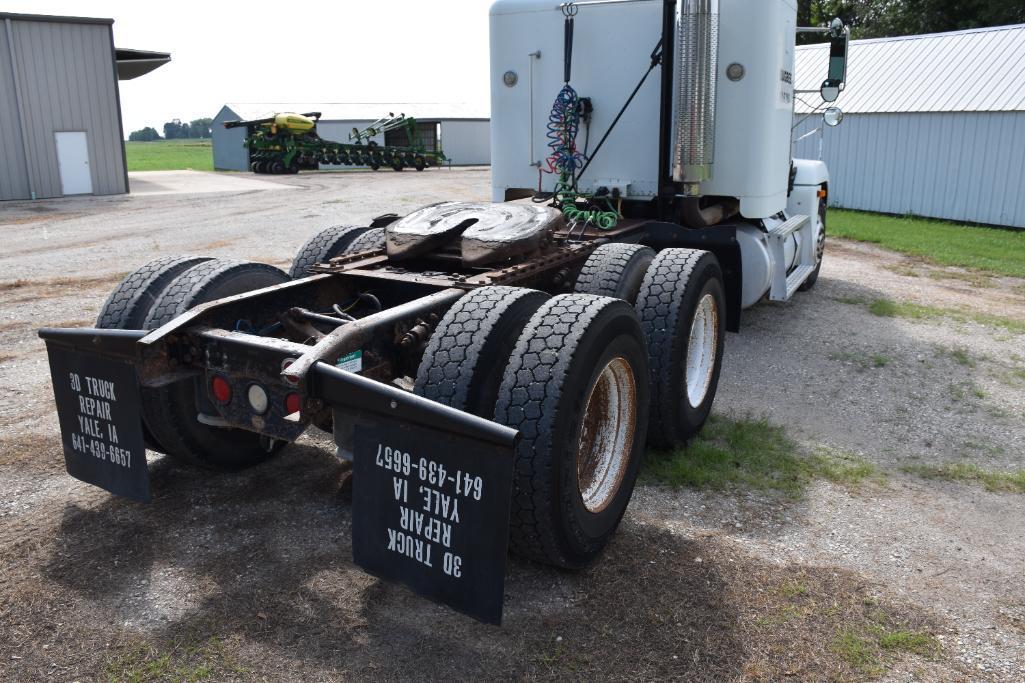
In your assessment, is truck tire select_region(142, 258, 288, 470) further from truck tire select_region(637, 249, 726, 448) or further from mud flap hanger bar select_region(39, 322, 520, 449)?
truck tire select_region(637, 249, 726, 448)

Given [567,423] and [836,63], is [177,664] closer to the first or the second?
[567,423]

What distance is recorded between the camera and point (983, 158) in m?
18.0

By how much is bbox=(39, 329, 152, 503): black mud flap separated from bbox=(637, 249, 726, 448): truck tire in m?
2.52

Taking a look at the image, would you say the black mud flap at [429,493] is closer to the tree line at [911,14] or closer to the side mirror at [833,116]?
the side mirror at [833,116]

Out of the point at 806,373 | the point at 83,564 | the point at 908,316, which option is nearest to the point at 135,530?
the point at 83,564

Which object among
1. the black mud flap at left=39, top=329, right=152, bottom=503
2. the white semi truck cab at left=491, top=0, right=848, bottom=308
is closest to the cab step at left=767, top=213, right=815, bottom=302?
the white semi truck cab at left=491, top=0, right=848, bottom=308

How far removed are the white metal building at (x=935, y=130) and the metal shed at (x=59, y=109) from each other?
18.9 m

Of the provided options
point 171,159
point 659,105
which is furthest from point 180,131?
point 659,105

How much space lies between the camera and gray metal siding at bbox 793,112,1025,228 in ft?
57.9

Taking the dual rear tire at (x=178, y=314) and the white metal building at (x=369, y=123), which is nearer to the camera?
the dual rear tire at (x=178, y=314)

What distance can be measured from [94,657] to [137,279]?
198 cm

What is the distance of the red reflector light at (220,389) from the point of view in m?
3.68

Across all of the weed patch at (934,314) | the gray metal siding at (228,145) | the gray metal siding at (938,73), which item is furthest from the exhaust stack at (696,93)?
the gray metal siding at (228,145)

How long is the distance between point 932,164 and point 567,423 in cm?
1858
